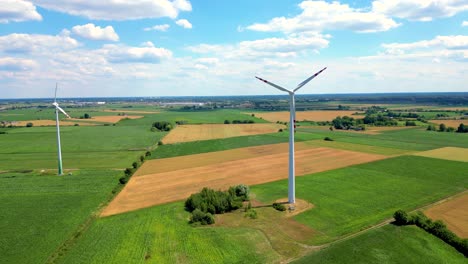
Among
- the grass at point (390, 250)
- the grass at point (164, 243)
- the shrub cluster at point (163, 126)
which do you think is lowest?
the grass at point (390, 250)

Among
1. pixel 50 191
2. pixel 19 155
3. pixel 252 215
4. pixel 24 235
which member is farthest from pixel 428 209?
pixel 19 155

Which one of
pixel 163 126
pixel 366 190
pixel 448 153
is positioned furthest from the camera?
pixel 163 126

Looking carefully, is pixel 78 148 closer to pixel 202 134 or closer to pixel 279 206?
pixel 202 134

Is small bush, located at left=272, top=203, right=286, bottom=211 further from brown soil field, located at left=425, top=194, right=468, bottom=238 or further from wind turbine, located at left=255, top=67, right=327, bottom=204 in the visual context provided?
brown soil field, located at left=425, top=194, right=468, bottom=238

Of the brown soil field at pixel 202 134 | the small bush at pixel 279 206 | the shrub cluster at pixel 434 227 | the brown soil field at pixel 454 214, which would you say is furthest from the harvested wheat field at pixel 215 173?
the brown soil field at pixel 202 134

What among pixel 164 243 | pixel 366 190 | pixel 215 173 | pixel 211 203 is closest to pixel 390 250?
pixel 366 190

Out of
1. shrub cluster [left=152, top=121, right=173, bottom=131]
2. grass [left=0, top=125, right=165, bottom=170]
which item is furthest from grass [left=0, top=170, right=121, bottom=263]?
shrub cluster [left=152, top=121, right=173, bottom=131]

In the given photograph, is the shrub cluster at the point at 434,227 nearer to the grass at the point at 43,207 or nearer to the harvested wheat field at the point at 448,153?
the grass at the point at 43,207
